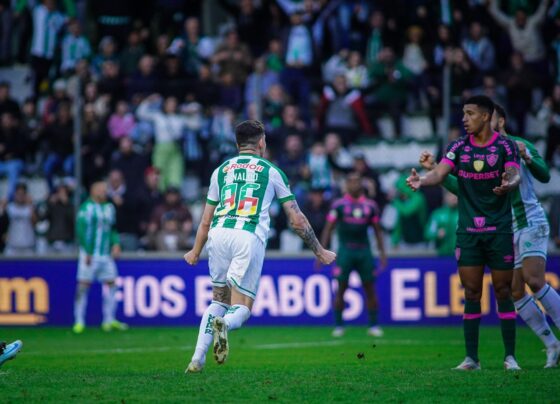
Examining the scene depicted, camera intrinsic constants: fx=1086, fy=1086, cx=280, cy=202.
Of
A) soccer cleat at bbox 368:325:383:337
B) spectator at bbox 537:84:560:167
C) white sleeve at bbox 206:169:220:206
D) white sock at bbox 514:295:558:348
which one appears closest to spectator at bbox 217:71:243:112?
soccer cleat at bbox 368:325:383:337

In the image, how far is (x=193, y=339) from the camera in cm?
1689

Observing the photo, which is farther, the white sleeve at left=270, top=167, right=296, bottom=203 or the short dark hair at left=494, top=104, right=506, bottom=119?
the short dark hair at left=494, top=104, right=506, bottom=119

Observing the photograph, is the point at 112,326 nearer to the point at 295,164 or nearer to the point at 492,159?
the point at 295,164

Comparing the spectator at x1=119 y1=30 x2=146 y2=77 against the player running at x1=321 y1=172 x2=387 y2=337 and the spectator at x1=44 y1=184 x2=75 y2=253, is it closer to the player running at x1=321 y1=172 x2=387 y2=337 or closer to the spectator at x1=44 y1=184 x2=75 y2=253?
the spectator at x1=44 y1=184 x2=75 y2=253

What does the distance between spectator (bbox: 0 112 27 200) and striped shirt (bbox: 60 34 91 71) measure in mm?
2163

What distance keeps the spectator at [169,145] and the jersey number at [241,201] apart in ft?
37.2

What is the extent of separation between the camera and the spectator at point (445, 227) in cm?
1947

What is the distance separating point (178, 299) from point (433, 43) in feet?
23.9

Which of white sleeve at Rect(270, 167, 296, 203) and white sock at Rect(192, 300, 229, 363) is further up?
white sleeve at Rect(270, 167, 296, 203)

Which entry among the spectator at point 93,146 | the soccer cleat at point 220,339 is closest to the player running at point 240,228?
the soccer cleat at point 220,339

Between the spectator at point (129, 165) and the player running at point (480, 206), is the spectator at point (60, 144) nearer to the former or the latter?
the spectator at point (129, 165)

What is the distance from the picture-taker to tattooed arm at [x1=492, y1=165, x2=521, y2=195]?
10094mm

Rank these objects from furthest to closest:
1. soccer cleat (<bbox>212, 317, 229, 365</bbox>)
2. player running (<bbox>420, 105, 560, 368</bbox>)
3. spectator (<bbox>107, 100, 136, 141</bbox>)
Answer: spectator (<bbox>107, 100, 136, 141</bbox>) < player running (<bbox>420, 105, 560, 368</bbox>) < soccer cleat (<bbox>212, 317, 229, 365</bbox>)

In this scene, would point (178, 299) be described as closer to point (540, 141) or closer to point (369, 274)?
point (369, 274)
